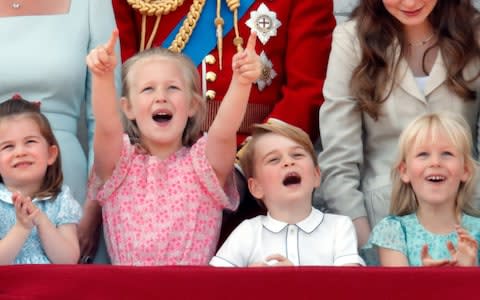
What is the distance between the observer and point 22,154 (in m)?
2.59

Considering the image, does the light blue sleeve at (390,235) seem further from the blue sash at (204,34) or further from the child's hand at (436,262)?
the blue sash at (204,34)

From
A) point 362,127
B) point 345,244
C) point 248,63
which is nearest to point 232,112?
point 248,63

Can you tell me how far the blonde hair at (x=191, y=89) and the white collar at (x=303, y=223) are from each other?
0.91ft

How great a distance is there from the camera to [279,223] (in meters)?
2.63

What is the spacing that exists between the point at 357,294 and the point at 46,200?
30.3 inches

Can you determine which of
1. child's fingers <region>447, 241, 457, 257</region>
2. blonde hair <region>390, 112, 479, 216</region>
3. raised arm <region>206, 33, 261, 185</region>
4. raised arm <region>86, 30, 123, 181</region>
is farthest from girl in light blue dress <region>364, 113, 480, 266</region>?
raised arm <region>86, 30, 123, 181</region>

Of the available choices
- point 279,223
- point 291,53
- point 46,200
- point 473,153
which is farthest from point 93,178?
point 473,153

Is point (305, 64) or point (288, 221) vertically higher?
point (305, 64)

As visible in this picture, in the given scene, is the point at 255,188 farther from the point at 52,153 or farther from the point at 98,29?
the point at 98,29

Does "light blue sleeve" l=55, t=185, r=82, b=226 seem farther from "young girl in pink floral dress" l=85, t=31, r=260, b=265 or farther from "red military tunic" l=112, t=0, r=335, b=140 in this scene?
"red military tunic" l=112, t=0, r=335, b=140

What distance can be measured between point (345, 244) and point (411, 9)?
596mm

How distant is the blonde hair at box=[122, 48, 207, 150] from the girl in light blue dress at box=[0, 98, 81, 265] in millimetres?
200

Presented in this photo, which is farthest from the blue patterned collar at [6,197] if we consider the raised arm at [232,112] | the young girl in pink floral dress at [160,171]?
the raised arm at [232,112]

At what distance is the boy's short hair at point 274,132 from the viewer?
2.69m
